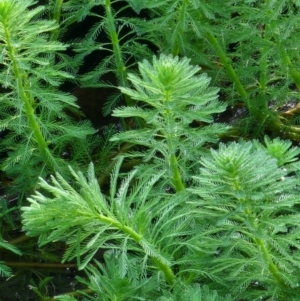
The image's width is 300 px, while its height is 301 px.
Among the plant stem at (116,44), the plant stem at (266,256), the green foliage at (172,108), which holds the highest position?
the plant stem at (116,44)

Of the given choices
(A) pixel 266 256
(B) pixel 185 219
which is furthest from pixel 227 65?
(A) pixel 266 256

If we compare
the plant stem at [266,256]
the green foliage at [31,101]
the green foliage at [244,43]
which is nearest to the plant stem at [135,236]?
the plant stem at [266,256]

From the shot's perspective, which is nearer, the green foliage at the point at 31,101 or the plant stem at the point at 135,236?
the plant stem at the point at 135,236

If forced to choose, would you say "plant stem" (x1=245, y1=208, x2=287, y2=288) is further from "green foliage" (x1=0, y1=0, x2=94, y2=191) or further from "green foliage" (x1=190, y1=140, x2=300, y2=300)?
"green foliage" (x1=0, y1=0, x2=94, y2=191)

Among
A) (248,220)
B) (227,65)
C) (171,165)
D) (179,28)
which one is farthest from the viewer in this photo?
(227,65)

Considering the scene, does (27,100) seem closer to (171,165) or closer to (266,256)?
(171,165)

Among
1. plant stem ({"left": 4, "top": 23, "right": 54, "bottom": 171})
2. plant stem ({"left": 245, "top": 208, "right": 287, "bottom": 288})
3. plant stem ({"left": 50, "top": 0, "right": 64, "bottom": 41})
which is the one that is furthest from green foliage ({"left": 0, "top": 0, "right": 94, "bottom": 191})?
plant stem ({"left": 245, "top": 208, "right": 287, "bottom": 288})

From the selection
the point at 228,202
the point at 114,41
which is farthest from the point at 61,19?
the point at 228,202

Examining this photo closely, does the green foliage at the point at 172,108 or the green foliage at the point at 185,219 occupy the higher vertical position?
the green foliage at the point at 172,108

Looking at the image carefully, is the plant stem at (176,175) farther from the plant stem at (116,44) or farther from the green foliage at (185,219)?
the plant stem at (116,44)
